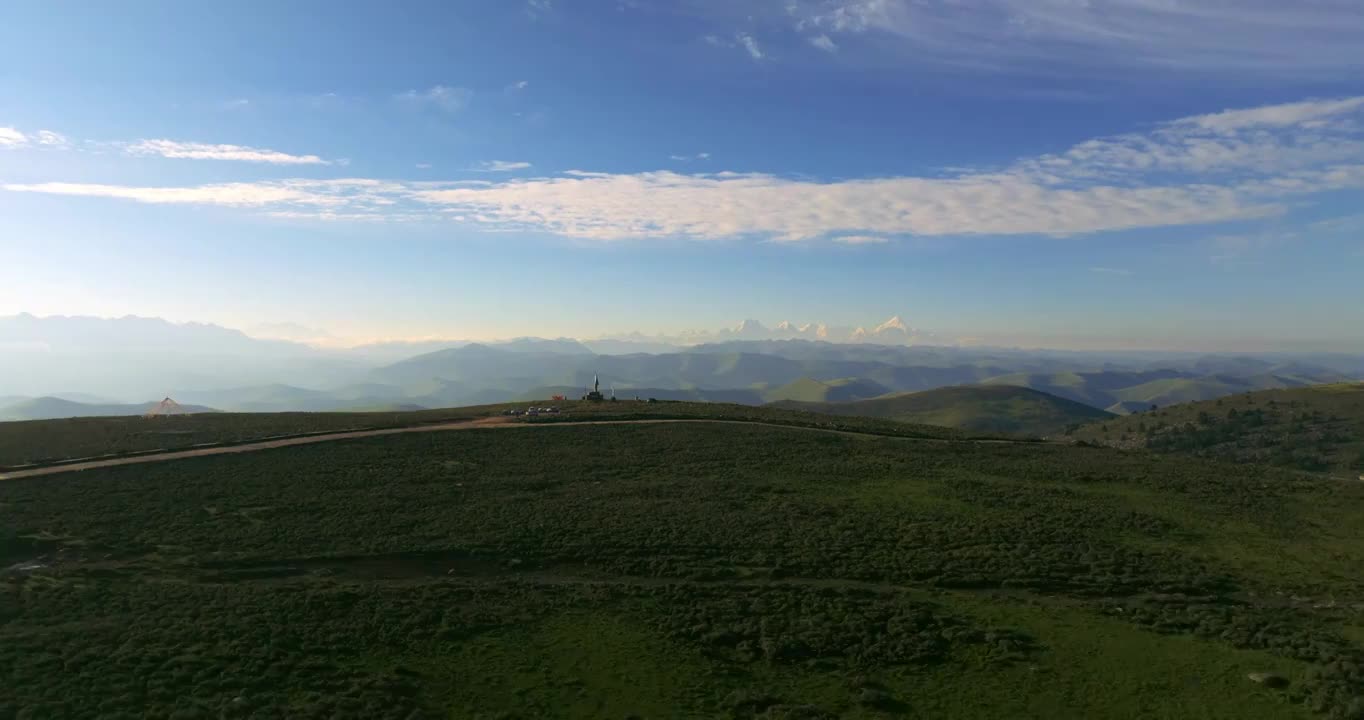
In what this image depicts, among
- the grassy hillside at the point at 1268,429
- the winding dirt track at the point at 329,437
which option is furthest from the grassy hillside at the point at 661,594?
the grassy hillside at the point at 1268,429

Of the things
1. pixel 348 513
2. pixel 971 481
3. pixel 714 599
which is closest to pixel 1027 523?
pixel 971 481

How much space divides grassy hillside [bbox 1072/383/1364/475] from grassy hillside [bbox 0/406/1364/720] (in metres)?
43.9

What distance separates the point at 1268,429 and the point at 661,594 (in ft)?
362

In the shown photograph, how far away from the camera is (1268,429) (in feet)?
315

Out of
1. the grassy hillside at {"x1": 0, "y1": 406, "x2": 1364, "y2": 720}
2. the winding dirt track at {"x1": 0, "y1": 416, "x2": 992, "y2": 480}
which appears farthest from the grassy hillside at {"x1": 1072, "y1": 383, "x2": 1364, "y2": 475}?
the winding dirt track at {"x1": 0, "y1": 416, "x2": 992, "y2": 480}

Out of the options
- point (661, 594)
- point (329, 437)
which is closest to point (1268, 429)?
point (661, 594)

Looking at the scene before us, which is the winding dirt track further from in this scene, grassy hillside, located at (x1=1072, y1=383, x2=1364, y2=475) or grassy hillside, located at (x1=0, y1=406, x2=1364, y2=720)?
grassy hillside, located at (x1=1072, y1=383, x2=1364, y2=475)

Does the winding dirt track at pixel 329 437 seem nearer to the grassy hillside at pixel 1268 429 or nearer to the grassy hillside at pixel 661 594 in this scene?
the grassy hillside at pixel 661 594

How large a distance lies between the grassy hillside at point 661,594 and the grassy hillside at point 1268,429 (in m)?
43.9

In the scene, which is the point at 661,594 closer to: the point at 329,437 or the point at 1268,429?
the point at 329,437

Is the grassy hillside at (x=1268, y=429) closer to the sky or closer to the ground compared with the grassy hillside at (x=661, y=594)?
closer to the ground

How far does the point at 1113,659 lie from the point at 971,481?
24.8 metres

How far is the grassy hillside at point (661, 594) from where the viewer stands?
2047 cm

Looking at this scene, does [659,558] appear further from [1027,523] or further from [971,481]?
[971,481]
